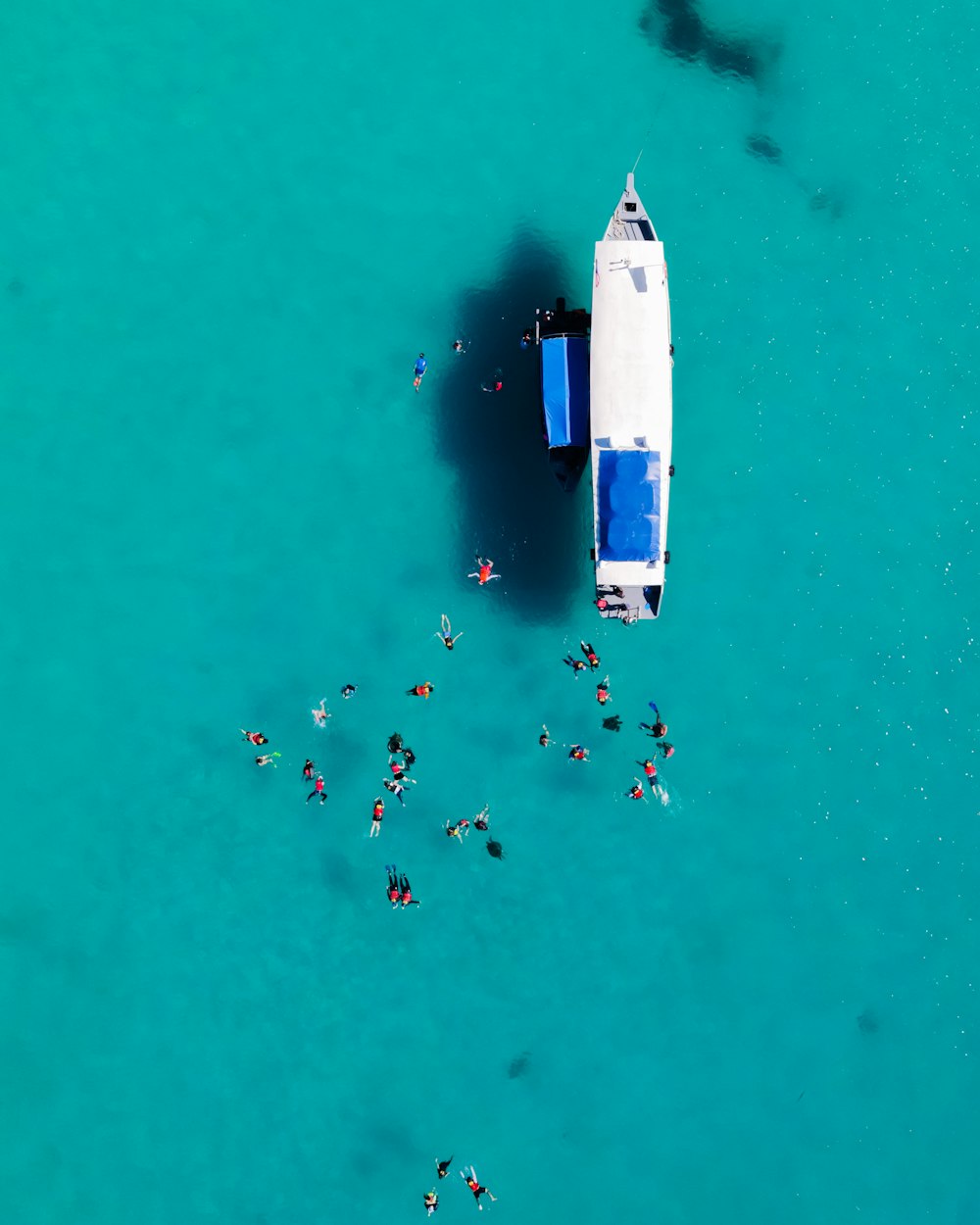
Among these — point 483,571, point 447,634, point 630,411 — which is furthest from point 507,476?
point 447,634

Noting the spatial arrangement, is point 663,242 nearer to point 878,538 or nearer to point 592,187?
point 592,187

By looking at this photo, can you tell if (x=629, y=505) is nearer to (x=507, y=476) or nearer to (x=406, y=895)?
(x=507, y=476)

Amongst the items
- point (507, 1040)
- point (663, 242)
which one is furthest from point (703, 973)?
point (663, 242)

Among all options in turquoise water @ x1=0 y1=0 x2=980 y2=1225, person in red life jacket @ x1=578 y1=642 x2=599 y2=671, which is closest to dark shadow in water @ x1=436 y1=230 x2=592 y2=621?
turquoise water @ x1=0 y1=0 x2=980 y2=1225

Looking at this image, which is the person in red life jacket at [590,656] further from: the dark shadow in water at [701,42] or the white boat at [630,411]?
the dark shadow in water at [701,42]

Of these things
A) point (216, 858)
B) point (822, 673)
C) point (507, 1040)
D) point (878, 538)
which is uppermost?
point (878, 538)
